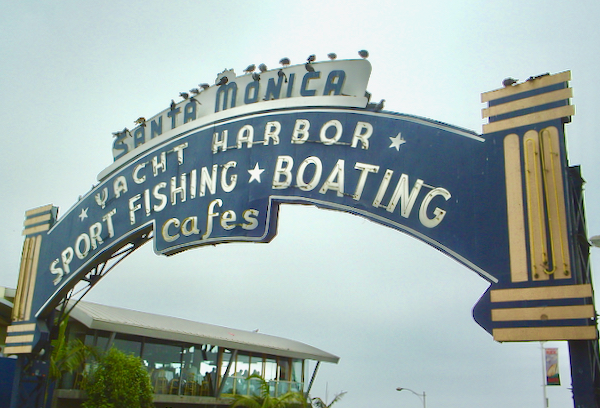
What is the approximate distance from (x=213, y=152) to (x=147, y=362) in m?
12.9

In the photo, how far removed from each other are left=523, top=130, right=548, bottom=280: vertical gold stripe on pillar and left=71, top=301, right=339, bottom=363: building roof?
1507 centimetres

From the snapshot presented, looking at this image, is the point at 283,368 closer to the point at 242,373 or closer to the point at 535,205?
the point at 242,373

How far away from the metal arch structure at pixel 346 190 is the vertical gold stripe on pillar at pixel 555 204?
17 mm

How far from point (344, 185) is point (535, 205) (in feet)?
10.8

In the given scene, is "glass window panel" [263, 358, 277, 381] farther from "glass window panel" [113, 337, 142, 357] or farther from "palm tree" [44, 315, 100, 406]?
"palm tree" [44, 315, 100, 406]

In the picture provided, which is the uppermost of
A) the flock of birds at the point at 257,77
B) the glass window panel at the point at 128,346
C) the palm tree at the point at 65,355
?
the flock of birds at the point at 257,77

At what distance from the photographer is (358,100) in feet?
37.2

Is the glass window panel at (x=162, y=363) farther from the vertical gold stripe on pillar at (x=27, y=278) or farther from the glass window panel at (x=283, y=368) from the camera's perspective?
the vertical gold stripe on pillar at (x=27, y=278)

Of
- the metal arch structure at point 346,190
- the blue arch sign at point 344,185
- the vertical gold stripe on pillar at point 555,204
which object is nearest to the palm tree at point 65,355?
the metal arch structure at point 346,190

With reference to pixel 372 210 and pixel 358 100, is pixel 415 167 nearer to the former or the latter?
pixel 372 210

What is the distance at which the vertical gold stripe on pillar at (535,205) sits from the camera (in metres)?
8.77

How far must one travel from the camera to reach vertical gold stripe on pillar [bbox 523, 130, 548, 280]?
8766 millimetres

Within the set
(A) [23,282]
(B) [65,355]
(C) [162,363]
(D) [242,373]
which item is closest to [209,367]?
(D) [242,373]

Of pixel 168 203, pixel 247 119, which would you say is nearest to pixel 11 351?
pixel 168 203
